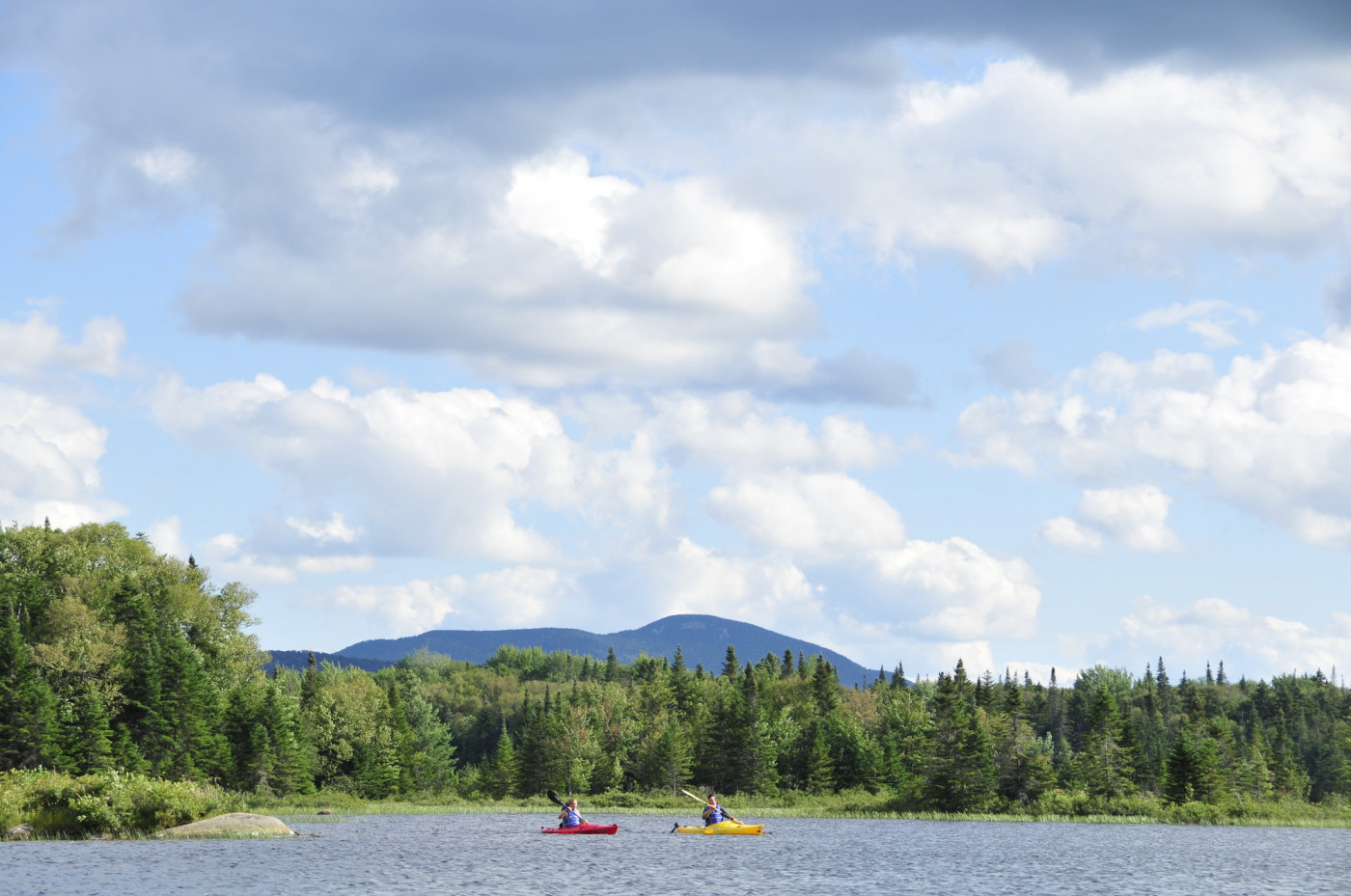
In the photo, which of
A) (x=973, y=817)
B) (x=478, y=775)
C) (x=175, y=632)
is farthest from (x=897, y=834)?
(x=478, y=775)

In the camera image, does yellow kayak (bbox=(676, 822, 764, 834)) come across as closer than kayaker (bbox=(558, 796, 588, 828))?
Yes

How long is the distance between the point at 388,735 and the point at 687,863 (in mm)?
76755

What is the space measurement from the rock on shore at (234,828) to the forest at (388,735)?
20532 mm

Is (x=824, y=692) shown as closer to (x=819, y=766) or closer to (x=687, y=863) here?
(x=819, y=766)

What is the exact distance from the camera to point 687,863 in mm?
67875

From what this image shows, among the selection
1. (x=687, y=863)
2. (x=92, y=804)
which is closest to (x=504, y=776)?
(x=92, y=804)

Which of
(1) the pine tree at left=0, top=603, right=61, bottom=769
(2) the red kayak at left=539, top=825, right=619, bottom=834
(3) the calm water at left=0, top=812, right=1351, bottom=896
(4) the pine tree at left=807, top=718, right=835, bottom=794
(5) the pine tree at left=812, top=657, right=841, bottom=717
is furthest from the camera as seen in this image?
(5) the pine tree at left=812, top=657, right=841, bottom=717

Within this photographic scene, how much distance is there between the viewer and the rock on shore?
75.0 metres

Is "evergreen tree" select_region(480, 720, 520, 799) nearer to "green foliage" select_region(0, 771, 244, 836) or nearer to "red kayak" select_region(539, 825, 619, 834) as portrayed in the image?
"red kayak" select_region(539, 825, 619, 834)

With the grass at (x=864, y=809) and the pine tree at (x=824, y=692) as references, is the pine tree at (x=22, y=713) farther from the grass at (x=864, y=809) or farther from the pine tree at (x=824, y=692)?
the pine tree at (x=824, y=692)

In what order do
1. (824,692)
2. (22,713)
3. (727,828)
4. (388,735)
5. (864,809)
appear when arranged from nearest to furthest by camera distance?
(727,828)
(22,713)
(864,809)
(388,735)
(824,692)

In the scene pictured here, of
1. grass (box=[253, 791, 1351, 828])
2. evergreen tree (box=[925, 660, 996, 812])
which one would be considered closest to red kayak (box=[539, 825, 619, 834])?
grass (box=[253, 791, 1351, 828])

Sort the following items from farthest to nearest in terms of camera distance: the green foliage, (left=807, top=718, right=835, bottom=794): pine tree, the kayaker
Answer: (left=807, top=718, right=835, bottom=794): pine tree → the kayaker → the green foliage

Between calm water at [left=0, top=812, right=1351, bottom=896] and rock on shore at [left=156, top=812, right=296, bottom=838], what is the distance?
5.78 ft
